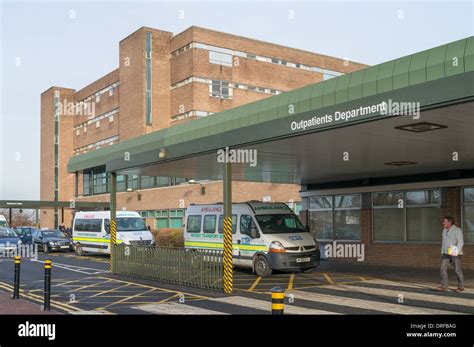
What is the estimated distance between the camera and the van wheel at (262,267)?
17269mm

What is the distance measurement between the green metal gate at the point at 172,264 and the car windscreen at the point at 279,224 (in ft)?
10.3

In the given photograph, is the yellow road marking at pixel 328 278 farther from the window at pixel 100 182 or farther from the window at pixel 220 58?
the window at pixel 100 182

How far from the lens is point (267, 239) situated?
17.3m

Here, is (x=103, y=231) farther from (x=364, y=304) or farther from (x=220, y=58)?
(x=220, y=58)

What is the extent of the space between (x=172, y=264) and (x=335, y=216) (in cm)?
1065

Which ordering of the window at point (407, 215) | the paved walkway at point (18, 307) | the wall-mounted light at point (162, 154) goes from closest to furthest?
the paved walkway at point (18, 307) → the wall-mounted light at point (162, 154) → the window at point (407, 215)

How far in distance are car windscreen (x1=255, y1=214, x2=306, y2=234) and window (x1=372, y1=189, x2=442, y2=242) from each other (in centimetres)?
526

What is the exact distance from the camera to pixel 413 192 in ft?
70.7

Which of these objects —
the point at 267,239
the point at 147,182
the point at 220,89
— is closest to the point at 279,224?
the point at 267,239

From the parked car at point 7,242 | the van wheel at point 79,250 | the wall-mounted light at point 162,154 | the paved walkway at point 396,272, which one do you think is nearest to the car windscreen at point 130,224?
the van wheel at point 79,250

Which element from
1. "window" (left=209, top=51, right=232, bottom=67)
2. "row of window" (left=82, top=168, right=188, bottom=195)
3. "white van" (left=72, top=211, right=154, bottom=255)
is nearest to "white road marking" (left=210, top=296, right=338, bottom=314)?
"white van" (left=72, top=211, right=154, bottom=255)

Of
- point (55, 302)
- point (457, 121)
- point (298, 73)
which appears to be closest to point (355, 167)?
point (457, 121)

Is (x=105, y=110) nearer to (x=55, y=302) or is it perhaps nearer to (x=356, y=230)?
(x=356, y=230)

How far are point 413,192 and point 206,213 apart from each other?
307 inches
